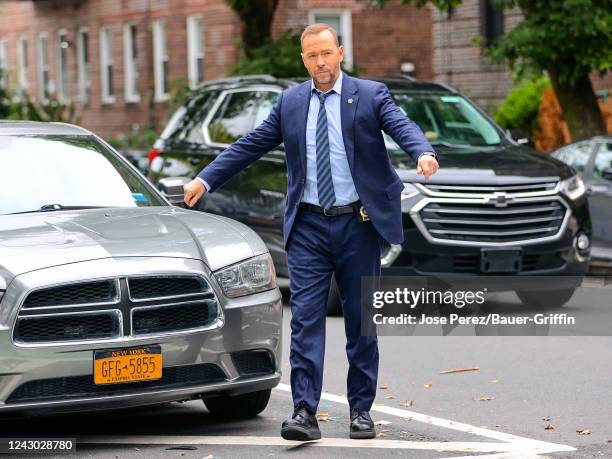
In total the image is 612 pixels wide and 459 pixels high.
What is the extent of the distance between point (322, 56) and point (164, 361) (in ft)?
5.29

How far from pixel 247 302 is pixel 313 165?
2.41 feet

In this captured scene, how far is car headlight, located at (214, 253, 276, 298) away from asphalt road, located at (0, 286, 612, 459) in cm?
73

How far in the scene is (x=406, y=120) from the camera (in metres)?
7.33

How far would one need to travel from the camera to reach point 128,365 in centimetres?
714

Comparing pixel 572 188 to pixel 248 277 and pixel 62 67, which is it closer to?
pixel 248 277

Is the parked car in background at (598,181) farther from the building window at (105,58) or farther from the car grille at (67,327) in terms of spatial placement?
the building window at (105,58)

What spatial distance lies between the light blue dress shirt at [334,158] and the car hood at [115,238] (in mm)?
514

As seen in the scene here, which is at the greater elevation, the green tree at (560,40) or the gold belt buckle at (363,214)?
the gold belt buckle at (363,214)

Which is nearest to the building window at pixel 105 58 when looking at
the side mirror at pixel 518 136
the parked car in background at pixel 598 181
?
the parked car in background at pixel 598 181

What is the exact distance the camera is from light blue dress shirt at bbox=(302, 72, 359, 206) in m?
7.44

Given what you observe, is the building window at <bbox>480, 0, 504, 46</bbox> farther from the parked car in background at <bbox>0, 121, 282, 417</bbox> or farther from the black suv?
the parked car in background at <bbox>0, 121, 282, 417</bbox>

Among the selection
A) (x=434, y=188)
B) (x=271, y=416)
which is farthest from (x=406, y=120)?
(x=434, y=188)

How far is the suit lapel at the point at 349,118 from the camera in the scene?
291 inches

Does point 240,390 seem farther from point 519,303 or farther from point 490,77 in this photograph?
point 490,77
